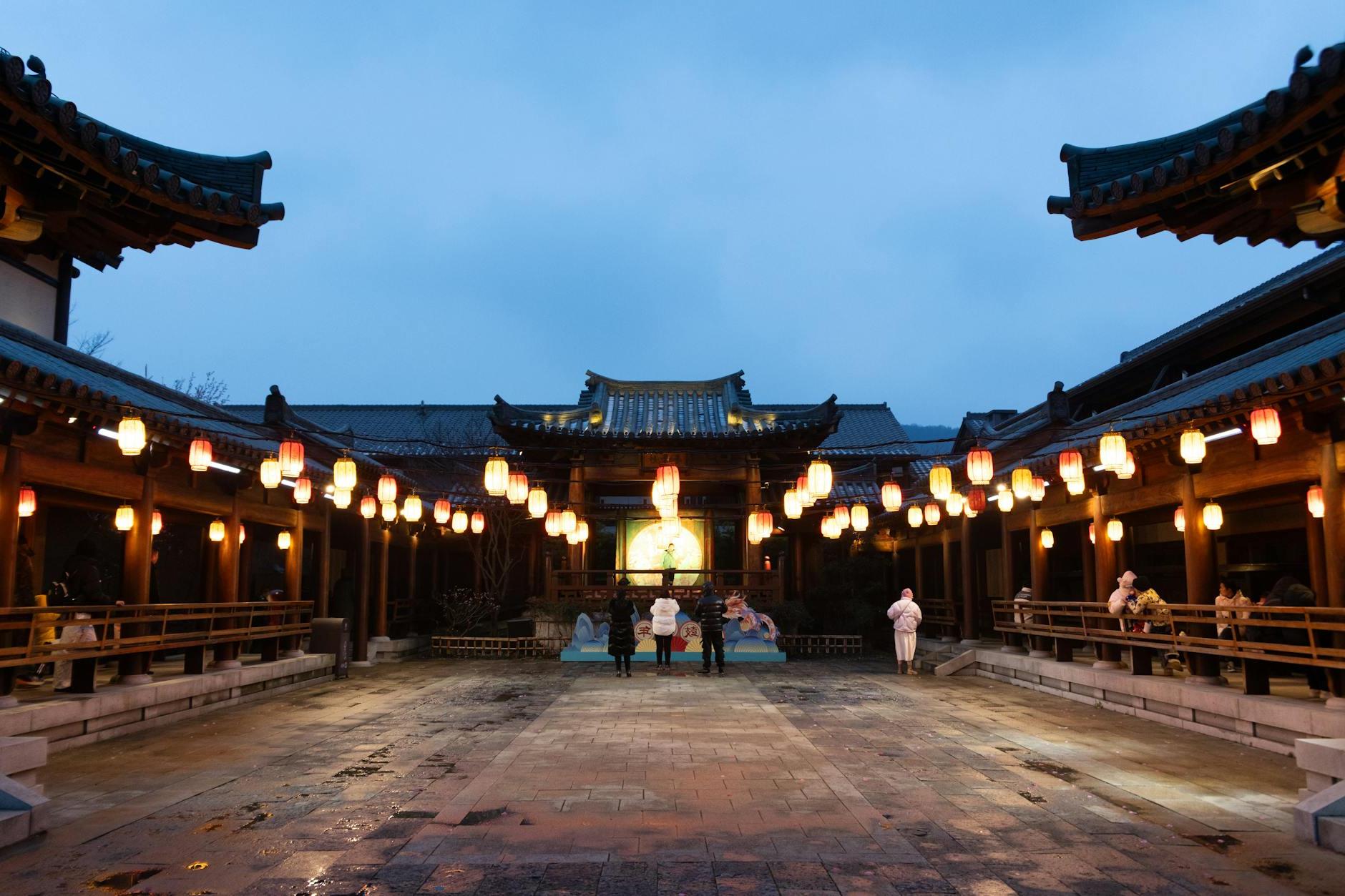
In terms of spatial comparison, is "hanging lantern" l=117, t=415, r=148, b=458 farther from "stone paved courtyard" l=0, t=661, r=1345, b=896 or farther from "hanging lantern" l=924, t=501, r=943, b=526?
"hanging lantern" l=924, t=501, r=943, b=526

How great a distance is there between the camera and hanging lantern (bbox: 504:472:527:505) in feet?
57.4

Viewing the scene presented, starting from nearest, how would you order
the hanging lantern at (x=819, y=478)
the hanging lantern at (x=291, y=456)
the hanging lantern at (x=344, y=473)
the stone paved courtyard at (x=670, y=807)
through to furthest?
the stone paved courtyard at (x=670, y=807) < the hanging lantern at (x=291, y=456) < the hanging lantern at (x=344, y=473) < the hanging lantern at (x=819, y=478)

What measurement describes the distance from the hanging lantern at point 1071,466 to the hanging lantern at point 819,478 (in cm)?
410

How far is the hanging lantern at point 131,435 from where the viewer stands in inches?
409

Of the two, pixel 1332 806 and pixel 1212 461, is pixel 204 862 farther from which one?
pixel 1212 461

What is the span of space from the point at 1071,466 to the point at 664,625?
9.10 metres

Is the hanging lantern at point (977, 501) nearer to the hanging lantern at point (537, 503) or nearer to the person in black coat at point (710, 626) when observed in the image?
the person in black coat at point (710, 626)

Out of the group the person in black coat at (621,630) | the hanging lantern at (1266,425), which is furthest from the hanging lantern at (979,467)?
the person in black coat at (621,630)

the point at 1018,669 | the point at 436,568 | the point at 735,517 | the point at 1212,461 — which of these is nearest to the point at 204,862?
the point at 1212,461

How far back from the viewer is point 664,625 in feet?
61.7

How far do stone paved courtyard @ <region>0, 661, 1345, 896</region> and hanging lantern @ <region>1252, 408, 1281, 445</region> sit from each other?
3.48 m

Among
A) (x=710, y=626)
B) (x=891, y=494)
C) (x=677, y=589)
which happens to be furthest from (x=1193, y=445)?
(x=677, y=589)

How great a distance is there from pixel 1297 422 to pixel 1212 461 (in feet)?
6.03

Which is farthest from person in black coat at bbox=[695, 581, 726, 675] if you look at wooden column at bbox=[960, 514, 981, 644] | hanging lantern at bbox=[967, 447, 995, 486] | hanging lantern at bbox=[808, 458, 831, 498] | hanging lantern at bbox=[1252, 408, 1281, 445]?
hanging lantern at bbox=[1252, 408, 1281, 445]
